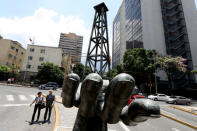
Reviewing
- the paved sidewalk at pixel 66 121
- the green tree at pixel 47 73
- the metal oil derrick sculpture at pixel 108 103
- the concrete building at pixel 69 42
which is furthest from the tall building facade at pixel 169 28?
the concrete building at pixel 69 42

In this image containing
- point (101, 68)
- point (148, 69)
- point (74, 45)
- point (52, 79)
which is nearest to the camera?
point (101, 68)

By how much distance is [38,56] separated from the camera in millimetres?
37625

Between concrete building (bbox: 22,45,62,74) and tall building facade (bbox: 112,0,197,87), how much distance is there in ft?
100.0

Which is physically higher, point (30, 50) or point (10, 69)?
point (30, 50)

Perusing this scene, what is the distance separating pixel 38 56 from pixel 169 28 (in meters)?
46.8

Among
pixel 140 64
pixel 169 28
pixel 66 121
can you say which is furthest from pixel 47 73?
pixel 169 28

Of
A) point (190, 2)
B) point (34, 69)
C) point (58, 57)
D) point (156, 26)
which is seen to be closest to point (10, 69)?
point (34, 69)

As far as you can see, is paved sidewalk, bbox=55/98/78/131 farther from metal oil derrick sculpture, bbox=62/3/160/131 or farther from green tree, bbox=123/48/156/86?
green tree, bbox=123/48/156/86

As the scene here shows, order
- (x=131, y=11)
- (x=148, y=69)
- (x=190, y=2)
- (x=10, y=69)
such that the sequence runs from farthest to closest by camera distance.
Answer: (x=131, y=11) → (x=190, y=2) → (x=10, y=69) → (x=148, y=69)

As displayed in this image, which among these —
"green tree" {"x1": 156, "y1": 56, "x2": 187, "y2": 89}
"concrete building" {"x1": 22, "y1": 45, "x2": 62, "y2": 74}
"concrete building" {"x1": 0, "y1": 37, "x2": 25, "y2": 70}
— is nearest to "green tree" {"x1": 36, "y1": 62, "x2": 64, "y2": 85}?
"concrete building" {"x1": 22, "y1": 45, "x2": 62, "y2": 74}

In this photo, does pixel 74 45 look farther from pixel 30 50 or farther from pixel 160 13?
pixel 160 13

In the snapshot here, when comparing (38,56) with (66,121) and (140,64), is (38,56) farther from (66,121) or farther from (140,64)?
(66,121)

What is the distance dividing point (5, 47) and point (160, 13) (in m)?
56.4

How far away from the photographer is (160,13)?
129ft
